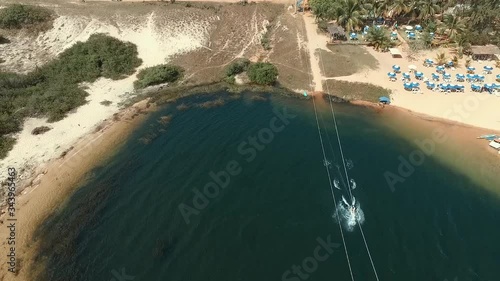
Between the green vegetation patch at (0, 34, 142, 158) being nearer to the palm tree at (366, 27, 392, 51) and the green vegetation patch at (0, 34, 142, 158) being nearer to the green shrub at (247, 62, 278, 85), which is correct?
the green shrub at (247, 62, 278, 85)

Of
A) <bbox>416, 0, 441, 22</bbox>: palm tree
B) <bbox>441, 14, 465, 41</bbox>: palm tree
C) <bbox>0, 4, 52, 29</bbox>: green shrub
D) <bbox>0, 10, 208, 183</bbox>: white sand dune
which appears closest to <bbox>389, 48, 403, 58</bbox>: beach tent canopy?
<bbox>441, 14, 465, 41</bbox>: palm tree

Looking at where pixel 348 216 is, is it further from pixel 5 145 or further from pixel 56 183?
pixel 5 145

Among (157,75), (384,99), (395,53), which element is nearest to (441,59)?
(395,53)

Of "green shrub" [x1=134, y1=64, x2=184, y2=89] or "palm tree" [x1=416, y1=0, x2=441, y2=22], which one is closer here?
"green shrub" [x1=134, y1=64, x2=184, y2=89]

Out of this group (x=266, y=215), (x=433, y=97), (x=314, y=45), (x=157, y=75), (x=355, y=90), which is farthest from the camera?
(x=314, y=45)

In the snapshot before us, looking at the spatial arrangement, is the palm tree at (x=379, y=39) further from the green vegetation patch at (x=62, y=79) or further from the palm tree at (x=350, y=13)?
the green vegetation patch at (x=62, y=79)

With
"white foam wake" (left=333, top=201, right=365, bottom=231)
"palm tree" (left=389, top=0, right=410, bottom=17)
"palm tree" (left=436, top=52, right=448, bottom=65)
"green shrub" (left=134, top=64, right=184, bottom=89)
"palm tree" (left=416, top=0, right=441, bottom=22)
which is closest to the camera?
"white foam wake" (left=333, top=201, right=365, bottom=231)

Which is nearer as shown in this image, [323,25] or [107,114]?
[107,114]
